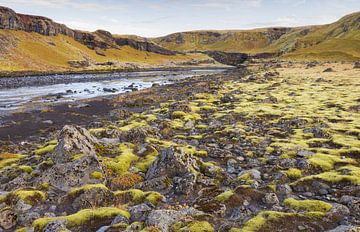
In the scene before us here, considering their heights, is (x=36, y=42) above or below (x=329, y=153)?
above

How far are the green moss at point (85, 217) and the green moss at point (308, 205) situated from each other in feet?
23.0

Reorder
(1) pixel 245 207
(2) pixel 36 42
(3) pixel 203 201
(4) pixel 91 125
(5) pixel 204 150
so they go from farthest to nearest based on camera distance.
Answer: (2) pixel 36 42 → (4) pixel 91 125 → (5) pixel 204 150 → (3) pixel 203 201 → (1) pixel 245 207

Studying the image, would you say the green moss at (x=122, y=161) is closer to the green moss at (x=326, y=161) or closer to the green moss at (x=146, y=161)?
the green moss at (x=146, y=161)

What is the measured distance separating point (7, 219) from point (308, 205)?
41.6 feet

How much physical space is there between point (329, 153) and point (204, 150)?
324 inches

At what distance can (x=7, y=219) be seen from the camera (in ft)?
43.4

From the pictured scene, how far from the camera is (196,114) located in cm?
3712

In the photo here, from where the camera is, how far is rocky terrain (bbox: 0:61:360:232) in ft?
41.3

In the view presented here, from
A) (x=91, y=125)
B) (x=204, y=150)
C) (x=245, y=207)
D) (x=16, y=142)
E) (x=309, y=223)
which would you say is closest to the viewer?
(x=309, y=223)

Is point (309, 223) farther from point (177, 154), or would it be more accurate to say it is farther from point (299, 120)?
point (299, 120)

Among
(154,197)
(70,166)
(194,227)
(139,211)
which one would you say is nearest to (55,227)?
(139,211)

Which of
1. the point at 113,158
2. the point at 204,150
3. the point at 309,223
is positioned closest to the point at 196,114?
the point at 204,150

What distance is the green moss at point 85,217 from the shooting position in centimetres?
1262

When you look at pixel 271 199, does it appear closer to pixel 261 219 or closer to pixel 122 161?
pixel 261 219
